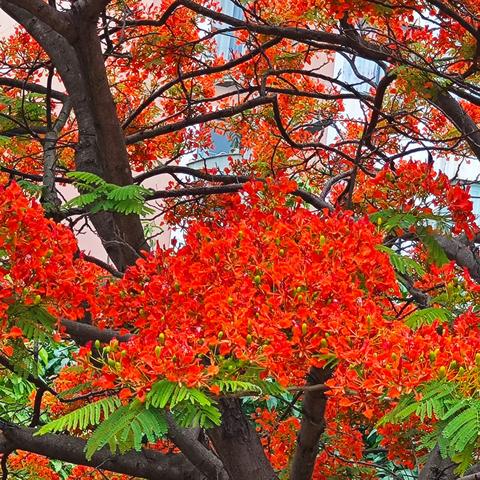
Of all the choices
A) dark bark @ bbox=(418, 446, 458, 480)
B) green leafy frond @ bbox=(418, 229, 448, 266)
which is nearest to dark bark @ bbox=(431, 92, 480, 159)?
green leafy frond @ bbox=(418, 229, 448, 266)

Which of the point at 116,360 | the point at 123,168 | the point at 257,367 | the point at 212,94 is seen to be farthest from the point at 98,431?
the point at 212,94

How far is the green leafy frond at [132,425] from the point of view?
289 cm

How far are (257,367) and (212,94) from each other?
18.7 ft

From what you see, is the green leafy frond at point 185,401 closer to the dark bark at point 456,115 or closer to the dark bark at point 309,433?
the dark bark at point 309,433

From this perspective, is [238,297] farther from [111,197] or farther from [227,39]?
[227,39]

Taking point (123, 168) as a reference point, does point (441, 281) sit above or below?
below

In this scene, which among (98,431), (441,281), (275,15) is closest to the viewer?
(98,431)

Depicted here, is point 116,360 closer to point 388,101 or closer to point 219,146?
point 388,101

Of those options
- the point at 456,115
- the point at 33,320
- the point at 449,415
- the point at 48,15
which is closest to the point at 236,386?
the point at 449,415

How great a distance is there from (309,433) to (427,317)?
114cm

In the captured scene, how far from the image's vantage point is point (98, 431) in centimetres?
301

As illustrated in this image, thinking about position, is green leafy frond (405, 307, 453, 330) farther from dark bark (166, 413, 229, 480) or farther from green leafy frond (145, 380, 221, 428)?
dark bark (166, 413, 229, 480)

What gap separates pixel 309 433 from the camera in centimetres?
493

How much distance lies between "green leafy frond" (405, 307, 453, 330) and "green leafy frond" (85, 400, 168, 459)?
151cm
